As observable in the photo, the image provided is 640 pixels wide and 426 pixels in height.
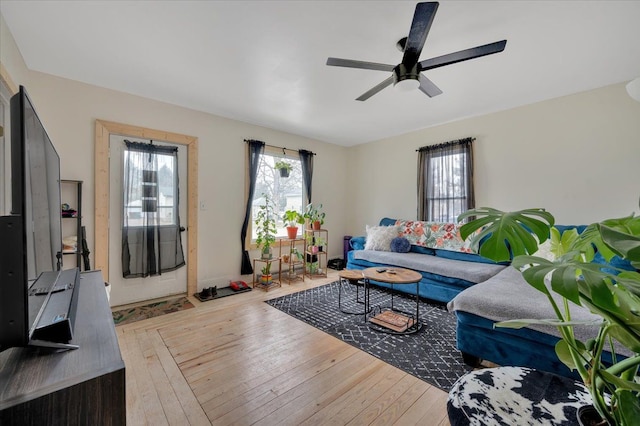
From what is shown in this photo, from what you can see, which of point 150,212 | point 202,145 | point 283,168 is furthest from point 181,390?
point 283,168

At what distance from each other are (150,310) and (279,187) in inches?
98.2

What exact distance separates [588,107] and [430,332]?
3.08 m

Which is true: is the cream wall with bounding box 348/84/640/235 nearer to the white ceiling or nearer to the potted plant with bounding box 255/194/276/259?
the white ceiling

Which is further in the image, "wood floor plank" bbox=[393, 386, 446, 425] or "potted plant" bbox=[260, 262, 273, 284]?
"potted plant" bbox=[260, 262, 273, 284]

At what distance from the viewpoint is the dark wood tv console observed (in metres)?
0.56

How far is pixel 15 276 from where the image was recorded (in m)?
0.66

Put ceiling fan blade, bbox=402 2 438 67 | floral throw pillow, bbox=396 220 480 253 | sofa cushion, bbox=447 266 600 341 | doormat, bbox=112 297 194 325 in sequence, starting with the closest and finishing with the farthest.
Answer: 1. ceiling fan blade, bbox=402 2 438 67
2. sofa cushion, bbox=447 266 600 341
3. doormat, bbox=112 297 194 325
4. floral throw pillow, bbox=396 220 480 253

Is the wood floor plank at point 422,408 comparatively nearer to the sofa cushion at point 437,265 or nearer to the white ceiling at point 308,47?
the sofa cushion at point 437,265

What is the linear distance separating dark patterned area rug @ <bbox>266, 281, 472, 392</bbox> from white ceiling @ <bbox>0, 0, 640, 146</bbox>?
2494 millimetres

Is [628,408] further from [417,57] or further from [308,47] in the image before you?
[308,47]

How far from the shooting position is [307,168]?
4.77 metres

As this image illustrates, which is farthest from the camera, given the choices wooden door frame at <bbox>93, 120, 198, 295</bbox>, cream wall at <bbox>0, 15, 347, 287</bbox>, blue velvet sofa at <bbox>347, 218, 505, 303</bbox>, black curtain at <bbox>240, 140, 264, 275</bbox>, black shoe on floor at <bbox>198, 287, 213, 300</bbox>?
black curtain at <bbox>240, 140, 264, 275</bbox>

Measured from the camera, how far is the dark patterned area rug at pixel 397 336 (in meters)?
1.94

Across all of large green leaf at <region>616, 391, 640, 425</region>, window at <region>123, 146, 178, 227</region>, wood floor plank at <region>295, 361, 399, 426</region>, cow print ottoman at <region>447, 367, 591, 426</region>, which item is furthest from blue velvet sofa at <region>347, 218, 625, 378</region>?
window at <region>123, 146, 178, 227</region>
